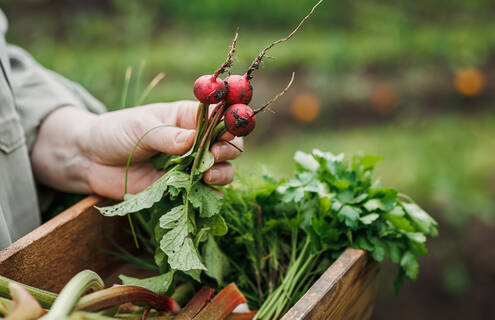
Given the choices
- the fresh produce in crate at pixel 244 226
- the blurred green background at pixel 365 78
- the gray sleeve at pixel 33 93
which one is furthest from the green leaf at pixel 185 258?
the blurred green background at pixel 365 78

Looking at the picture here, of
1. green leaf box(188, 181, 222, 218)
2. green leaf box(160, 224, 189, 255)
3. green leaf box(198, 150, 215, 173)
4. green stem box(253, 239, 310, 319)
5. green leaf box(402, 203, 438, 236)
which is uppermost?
green leaf box(198, 150, 215, 173)

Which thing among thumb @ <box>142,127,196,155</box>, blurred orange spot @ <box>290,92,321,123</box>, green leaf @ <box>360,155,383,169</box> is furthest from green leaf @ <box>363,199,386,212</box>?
blurred orange spot @ <box>290,92,321,123</box>

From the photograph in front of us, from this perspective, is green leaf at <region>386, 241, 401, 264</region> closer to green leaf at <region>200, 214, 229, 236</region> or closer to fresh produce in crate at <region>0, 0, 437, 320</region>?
fresh produce in crate at <region>0, 0, 437, 320</region>

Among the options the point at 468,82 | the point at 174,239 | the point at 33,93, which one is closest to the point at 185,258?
the point at 174,239

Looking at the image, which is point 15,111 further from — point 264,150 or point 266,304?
point 264,150

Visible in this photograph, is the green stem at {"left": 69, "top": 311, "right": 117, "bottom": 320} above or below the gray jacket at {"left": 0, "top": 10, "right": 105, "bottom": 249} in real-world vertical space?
below

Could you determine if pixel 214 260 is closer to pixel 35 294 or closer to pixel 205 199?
pixel 205 199

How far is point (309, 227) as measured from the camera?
102 centimetres

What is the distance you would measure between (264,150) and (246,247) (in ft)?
7.13

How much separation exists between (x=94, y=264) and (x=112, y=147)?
29 cm

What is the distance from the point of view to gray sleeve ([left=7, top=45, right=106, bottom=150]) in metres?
1.25

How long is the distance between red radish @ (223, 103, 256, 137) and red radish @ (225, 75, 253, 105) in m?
0.02

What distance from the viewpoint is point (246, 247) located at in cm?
112

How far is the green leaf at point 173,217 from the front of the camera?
87cm
